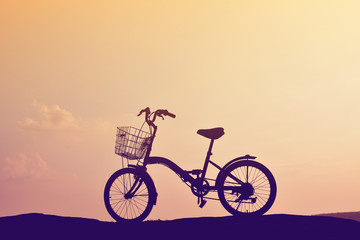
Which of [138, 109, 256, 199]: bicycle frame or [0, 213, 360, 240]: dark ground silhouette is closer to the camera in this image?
[0, 213, 360, 240]: dark ground silhouette

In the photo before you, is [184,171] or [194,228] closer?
[194,228]

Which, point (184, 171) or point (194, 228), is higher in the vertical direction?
point (184, 171)

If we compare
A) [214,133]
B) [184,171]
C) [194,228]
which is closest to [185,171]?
[184,171]

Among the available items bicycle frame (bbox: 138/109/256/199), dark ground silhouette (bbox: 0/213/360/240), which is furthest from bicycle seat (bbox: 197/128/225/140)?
dark ground silhouette (bbox: 0/213/360/240)

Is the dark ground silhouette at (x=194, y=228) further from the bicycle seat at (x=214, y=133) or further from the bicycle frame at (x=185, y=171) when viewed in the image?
the bicycle seat at (x=214, y=133)

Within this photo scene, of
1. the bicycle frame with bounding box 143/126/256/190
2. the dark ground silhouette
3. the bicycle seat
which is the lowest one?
the dark ground silhouette

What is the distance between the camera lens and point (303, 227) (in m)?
9.65

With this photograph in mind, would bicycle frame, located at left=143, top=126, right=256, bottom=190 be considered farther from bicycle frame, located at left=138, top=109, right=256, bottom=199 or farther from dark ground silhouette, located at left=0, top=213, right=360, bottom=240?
dark ground silhouette, located at left=0, top=213, right=360, bottom=240

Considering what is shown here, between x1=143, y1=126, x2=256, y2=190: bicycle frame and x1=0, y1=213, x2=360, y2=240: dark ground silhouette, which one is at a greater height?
x1=143, y1=126, x2=256, y2=190: bicycle frame

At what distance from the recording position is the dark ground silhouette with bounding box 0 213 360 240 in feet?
30.6

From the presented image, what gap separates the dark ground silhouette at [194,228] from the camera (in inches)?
368

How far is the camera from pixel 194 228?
31.4 ft

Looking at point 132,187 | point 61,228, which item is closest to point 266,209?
point 132,187

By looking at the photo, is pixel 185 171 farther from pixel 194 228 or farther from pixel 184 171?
pixel 194 228
